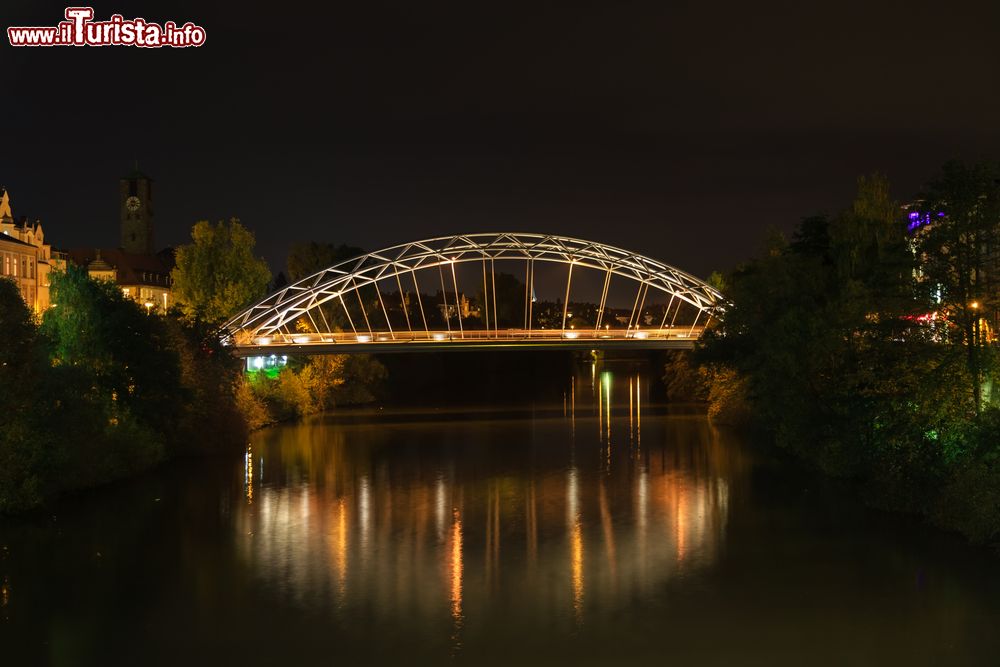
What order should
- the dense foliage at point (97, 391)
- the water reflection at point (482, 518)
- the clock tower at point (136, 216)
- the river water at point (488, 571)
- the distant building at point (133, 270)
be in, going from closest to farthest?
the river water at point (488, 571) → the water reflection at point (482, 518) → the dense foliage at point (97, 391) → the distant building at point (133, 270) → the clock tower at point (136, 216)

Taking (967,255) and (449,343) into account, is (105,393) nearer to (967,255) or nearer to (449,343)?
(449,343)

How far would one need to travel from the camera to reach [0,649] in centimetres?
1828

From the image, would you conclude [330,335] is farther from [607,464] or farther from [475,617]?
[475,617]

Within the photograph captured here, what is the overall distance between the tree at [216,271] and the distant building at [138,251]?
108 ft

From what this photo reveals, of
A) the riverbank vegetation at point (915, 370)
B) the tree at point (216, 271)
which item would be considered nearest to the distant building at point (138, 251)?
the tree at point (216, 271)

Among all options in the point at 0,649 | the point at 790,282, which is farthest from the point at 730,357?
the point at 0,649

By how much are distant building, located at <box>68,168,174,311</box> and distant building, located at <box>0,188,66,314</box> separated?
82.6 ft

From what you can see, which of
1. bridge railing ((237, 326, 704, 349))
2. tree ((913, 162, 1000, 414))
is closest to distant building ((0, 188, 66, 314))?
bridge railing ((237, 326, 704, 349))

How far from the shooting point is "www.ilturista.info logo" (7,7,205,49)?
3488 cm

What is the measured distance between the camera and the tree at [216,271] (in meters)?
59.2

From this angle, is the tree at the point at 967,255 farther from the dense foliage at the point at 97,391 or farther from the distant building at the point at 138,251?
the distant building at the point at 138,251

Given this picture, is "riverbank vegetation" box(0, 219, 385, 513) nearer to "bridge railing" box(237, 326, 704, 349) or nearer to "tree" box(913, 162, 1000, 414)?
"bridge railing" box(237, 326, 704, 349)

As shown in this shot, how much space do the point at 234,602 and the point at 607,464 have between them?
809 inches

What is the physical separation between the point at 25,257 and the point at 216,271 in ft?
38.6
